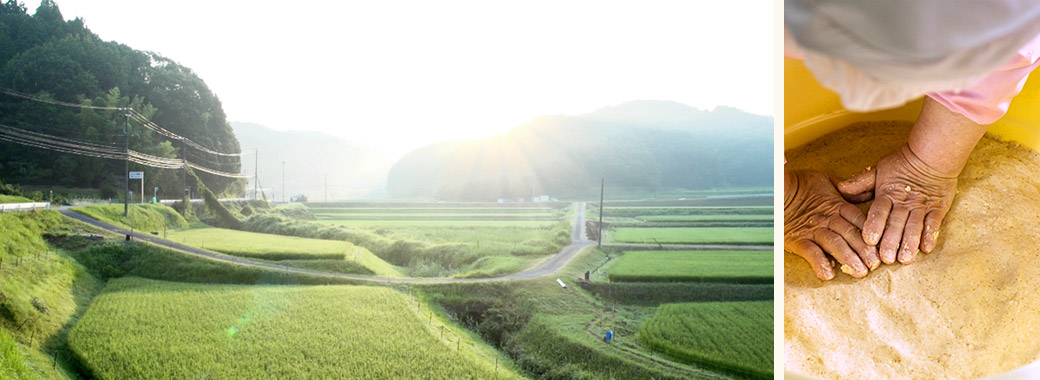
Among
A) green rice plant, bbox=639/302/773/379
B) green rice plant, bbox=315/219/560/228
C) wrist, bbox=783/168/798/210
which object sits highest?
wrist, bbox=783/168/798/210

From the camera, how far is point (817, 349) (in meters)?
1.63

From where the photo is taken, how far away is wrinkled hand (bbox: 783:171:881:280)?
1669 mm

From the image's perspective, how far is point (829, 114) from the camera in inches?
76.4

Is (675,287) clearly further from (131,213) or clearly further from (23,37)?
(23,37)

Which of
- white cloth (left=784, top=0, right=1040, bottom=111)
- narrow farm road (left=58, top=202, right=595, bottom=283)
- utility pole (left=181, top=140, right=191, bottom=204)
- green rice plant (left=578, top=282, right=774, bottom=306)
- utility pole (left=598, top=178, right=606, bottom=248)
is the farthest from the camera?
utility pole (left=598, top=178, right=606, bottom=248)

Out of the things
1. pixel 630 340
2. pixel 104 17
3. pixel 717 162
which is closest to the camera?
pixel 104 17

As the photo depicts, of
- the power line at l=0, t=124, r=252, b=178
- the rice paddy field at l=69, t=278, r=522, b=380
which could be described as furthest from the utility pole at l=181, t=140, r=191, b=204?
the rice paddy field at l=69, t=278, r=522, b=380

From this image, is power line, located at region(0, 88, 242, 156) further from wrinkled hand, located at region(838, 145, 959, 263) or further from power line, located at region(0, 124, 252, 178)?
wrinkled hand, located at region(838, 145, 959, 263)

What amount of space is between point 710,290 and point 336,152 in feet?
4.87

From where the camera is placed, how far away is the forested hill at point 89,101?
1519 millimetres

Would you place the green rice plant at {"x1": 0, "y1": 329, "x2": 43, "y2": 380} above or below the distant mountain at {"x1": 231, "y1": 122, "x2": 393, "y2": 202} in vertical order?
below

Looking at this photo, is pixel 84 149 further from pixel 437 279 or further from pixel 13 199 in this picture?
pixel 437 279

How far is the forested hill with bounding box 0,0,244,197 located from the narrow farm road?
0.10m

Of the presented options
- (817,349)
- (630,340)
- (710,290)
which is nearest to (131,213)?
(630,340)
